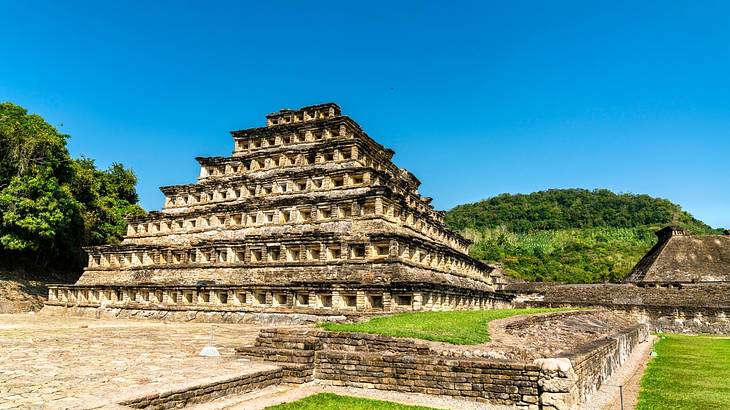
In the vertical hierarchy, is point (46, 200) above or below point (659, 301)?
above

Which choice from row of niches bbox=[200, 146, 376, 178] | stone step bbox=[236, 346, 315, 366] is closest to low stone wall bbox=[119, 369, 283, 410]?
stone step bbox=[236, 346, 315, 366]

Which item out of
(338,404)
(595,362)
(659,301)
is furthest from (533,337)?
(659,301)

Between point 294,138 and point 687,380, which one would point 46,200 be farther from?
point 687,380

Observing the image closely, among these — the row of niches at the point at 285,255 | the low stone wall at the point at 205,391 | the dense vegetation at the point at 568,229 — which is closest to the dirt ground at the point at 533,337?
the low stone wall at the point at 205,391

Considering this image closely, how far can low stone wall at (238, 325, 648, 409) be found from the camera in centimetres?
841

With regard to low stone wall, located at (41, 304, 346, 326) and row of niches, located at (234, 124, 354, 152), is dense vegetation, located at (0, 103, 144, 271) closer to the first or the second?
low stone wall, located at (41, 304, 346, 326)

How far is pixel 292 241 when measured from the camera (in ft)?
83.0

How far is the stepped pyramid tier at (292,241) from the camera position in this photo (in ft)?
74.4

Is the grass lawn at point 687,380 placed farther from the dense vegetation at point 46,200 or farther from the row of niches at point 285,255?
the dense vegetation at point 46,200

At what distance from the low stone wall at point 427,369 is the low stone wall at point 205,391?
76cm

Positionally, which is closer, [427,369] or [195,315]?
[427,369]

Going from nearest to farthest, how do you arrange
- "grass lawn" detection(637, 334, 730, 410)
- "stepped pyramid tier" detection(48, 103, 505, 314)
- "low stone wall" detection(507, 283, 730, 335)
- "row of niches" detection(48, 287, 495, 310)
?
"grass lawn" detection(637, 334, 730, 410) → "row of niches" detection(48, 287, 495, 310) → "stepped pyramid tier" detection(48, 103, 505, 314) → "low stone wall" detection(507, 283, 730, 335)

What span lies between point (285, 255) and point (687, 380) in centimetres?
1844

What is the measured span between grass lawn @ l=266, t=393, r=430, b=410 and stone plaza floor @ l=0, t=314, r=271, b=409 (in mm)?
1396
